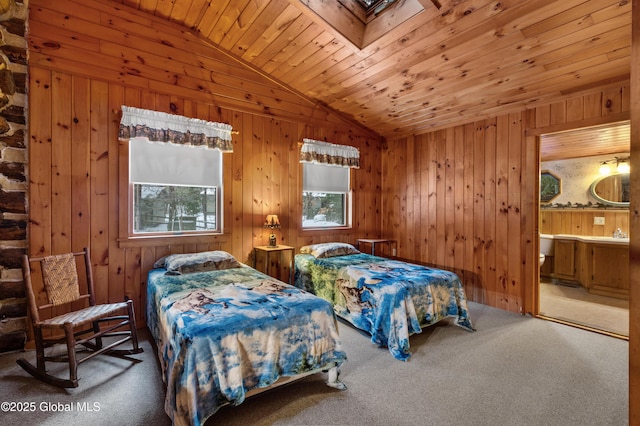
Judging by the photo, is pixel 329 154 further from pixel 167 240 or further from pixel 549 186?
pixel 549 186

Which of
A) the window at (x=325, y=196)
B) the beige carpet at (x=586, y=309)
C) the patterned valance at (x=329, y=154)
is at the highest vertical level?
the patterned valance at (x=329, y=154)

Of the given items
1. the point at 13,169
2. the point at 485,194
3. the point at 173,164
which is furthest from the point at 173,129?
the point at 485,194

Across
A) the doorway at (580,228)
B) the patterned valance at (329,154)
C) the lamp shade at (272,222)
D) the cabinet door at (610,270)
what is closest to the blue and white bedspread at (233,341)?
the lamp shade at (272,222)

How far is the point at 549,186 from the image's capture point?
18.3 feet

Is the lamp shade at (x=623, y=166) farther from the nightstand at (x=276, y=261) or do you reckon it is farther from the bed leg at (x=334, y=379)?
the bed leg at (x=334, y=379)

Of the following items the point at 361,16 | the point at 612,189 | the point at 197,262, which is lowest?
the point at 197,262

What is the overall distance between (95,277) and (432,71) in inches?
157

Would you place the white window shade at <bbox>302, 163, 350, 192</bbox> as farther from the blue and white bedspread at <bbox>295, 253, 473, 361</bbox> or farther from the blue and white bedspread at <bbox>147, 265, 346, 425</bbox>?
the blue and white bedspread at <bbox>147, 265, 346, 425</bbox>

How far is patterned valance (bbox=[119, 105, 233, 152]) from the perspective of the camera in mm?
3033

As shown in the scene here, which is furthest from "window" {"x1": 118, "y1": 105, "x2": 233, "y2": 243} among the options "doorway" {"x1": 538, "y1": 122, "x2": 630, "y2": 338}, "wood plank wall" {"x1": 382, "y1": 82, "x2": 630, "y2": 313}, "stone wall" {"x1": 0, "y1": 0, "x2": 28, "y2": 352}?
"doorway" {"x1": 538, "y1": 122, "x2": 630, "y2": 338}

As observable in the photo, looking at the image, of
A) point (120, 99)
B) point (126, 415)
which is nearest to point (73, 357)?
point (126, 415)

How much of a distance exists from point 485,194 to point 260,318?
330 cm

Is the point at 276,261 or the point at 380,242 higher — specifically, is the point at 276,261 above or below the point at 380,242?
below

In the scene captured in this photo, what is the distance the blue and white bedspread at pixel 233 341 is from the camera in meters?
1.65
